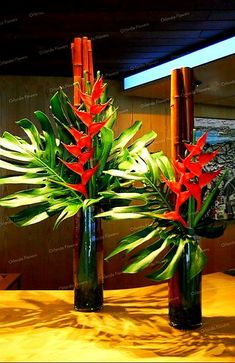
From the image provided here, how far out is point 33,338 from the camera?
3.94 feet

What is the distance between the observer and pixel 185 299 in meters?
1.30

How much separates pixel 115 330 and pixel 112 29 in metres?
2.35

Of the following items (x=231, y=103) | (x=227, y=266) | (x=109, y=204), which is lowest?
(x=227, y=266)

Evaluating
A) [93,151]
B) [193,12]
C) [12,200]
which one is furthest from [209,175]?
[193,12]

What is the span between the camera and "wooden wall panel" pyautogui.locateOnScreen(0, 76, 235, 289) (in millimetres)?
4320

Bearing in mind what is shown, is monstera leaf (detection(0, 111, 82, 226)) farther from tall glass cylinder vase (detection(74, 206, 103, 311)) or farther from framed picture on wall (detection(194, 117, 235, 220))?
framed picture on wall (detection(194, 117, 235, 220))

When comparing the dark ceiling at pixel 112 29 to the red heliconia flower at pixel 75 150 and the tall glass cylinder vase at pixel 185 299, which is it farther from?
the tall glass cylinder vase at pixel 185 299

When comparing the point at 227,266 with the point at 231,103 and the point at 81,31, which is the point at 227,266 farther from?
the point at 81,31

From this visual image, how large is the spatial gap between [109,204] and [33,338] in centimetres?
52

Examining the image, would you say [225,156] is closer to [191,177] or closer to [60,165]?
[60,165]

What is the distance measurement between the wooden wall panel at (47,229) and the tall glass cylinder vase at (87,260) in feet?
9.79

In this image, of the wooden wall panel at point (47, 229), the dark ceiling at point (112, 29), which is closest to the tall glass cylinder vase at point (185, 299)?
the dark ceiling at point (112, 29)

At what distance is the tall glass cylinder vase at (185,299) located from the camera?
50.4 inches

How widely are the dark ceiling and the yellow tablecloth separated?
178cm
